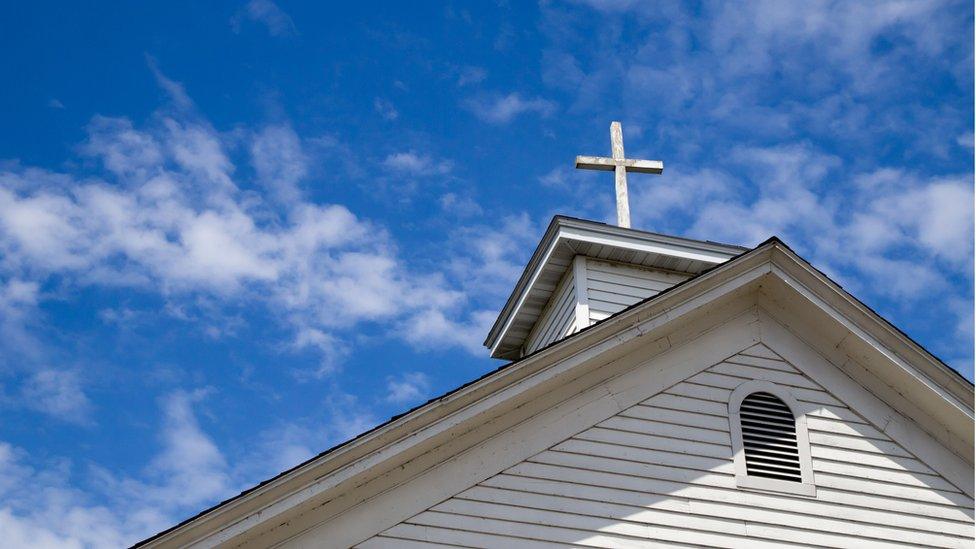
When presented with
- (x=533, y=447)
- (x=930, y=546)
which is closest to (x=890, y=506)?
(x=930, y=546)

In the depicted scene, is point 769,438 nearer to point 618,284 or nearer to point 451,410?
point 451,410

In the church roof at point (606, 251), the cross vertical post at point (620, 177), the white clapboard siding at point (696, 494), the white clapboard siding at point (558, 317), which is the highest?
the cross vertical post at point (620, 177)

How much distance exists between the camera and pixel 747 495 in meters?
10.2

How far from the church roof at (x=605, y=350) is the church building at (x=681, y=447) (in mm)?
16

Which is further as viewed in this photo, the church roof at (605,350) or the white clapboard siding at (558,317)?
the white clapboard siding at (558,317)

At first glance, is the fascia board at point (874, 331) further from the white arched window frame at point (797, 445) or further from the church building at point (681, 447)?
the white arched window frame at point (797, 445)

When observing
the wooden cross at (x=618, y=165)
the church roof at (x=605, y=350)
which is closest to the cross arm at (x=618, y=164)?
the wooden cross at (x=618, y=165)

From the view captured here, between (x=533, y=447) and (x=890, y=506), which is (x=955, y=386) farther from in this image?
(x=533, y=447)

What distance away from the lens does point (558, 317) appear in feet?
53.2

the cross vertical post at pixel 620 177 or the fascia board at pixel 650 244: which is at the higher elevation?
the cross vertical post at pixel 620 177

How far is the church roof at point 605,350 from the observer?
913 cm

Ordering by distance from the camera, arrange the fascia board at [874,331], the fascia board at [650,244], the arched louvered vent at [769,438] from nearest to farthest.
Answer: the arched louvered vent at [769,438], the fascia board at [874,331], the fascia board at [650,244]

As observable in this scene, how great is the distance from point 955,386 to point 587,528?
158 inches

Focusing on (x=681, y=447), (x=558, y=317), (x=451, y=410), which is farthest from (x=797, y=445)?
(x=558, y=317)
